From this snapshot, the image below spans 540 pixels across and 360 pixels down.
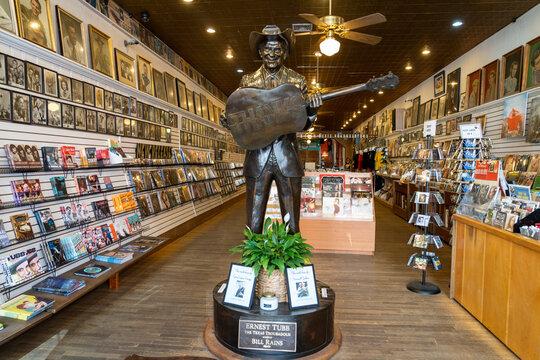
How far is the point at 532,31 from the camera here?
15.1 ft

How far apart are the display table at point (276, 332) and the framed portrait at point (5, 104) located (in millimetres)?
2379

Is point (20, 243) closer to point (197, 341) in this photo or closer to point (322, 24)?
point (197, 341)

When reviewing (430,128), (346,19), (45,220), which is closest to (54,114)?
(45,220)

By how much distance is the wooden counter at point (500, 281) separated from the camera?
2.03 meters

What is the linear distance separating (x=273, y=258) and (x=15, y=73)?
9.12ft

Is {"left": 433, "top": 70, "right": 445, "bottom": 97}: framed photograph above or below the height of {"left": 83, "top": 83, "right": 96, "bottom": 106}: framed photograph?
above

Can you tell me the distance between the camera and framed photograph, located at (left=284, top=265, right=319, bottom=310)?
2.19 m

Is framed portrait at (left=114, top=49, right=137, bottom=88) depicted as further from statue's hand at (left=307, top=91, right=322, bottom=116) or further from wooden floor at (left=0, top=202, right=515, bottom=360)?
statue's hand at (left=307, top=91, right=322, bottom=116)

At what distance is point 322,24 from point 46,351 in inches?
171

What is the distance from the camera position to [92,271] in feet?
10.1

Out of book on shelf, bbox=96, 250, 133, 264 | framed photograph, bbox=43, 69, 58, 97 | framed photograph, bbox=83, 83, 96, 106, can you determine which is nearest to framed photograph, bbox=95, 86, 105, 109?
framed photograph, bbox=83, 83, 96, 106

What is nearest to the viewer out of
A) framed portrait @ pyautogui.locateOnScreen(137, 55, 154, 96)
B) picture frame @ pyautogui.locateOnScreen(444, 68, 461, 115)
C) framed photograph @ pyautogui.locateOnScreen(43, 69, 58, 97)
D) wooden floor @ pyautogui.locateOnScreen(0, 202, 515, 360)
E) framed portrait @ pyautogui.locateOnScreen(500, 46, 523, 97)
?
wooden floor @ pyautogui.locateOnScreen(0, 202, 515, 360)

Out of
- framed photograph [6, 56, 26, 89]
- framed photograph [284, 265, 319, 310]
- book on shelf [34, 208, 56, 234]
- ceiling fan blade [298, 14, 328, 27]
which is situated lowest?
framed photograph [284, 265, 319, 310]

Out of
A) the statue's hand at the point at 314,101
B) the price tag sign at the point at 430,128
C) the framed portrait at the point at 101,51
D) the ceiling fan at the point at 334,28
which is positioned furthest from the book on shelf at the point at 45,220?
the price tag sign at the point at 430,128
